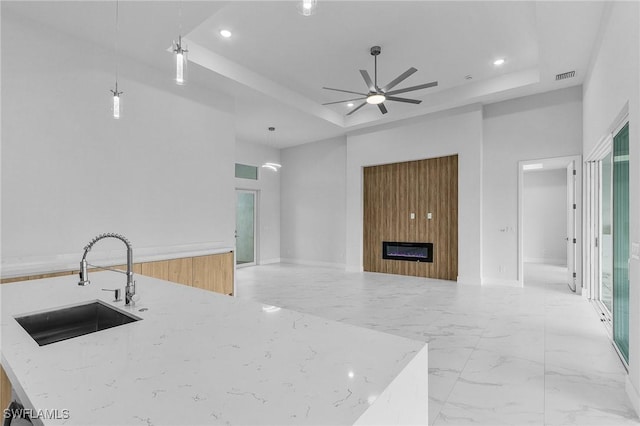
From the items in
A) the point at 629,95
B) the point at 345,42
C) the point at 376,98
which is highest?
the point at 345,42

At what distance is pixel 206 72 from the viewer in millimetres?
4484

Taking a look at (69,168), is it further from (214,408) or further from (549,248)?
(549,248)

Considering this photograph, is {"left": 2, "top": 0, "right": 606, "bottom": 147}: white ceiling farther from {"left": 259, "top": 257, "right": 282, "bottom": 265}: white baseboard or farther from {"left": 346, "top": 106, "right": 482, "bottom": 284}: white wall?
{"left": 259, "top": 257, "right": 282, "bottom": 265}: white baseboard

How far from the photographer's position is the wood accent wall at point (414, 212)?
6293 mm

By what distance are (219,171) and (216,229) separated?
35.5 inches

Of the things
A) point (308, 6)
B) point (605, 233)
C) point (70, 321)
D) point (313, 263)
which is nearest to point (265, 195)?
point (313, 263)

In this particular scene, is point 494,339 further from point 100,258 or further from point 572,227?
point 100,258

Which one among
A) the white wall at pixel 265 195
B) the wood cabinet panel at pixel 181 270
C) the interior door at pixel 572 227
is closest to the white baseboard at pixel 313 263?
the white wall at pixel 265 195

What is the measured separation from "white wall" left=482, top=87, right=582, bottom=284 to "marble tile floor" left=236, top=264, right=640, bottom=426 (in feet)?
2.26

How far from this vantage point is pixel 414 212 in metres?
6.77

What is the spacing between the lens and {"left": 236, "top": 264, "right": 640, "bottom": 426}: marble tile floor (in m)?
2.15

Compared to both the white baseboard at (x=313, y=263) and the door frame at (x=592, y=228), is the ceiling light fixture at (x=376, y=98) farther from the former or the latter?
the white baseboard at (x=313, y=263)

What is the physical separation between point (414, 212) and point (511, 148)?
208 cm

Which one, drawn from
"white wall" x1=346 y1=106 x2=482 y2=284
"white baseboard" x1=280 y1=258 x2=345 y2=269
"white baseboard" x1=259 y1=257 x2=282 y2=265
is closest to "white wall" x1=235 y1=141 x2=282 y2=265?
"white baseboard" x1=259 y1=257 x2=282 y2=265
